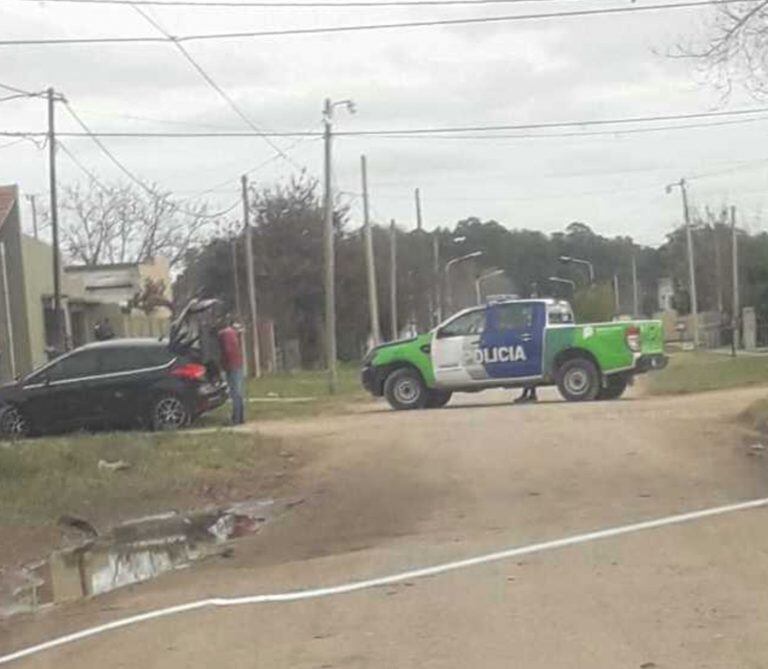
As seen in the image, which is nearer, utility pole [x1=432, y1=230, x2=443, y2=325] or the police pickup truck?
the police pickup truck

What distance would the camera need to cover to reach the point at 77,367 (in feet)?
84.4

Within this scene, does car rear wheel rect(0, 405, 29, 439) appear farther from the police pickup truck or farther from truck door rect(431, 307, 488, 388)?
truck door rect(431, 307, 488, 388)

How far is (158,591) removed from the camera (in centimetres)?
1100

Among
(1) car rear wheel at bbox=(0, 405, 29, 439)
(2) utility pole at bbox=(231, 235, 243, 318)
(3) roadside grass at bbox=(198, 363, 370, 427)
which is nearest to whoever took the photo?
(1) car rear wheel at bbox=(0, 405, 29, 439)

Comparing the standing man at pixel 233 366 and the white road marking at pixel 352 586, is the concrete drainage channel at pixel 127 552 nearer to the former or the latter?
the white road marking at pixel 352 586

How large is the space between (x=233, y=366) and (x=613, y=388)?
7.32 metres

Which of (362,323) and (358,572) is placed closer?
(358,572)

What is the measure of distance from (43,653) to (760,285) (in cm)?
7828

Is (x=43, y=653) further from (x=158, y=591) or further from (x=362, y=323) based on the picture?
(x=362, y=323)

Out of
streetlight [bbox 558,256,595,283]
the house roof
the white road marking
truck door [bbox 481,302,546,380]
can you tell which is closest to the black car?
truck door [bbox 481,302,546,380]

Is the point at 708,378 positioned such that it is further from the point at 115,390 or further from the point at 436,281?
the point at 436,281

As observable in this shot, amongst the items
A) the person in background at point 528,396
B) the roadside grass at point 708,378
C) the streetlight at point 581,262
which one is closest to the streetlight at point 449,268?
the streetlight at point 581,262

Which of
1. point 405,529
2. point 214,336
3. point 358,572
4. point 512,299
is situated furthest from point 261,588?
point 512,299

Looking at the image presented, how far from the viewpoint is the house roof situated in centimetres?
3698
